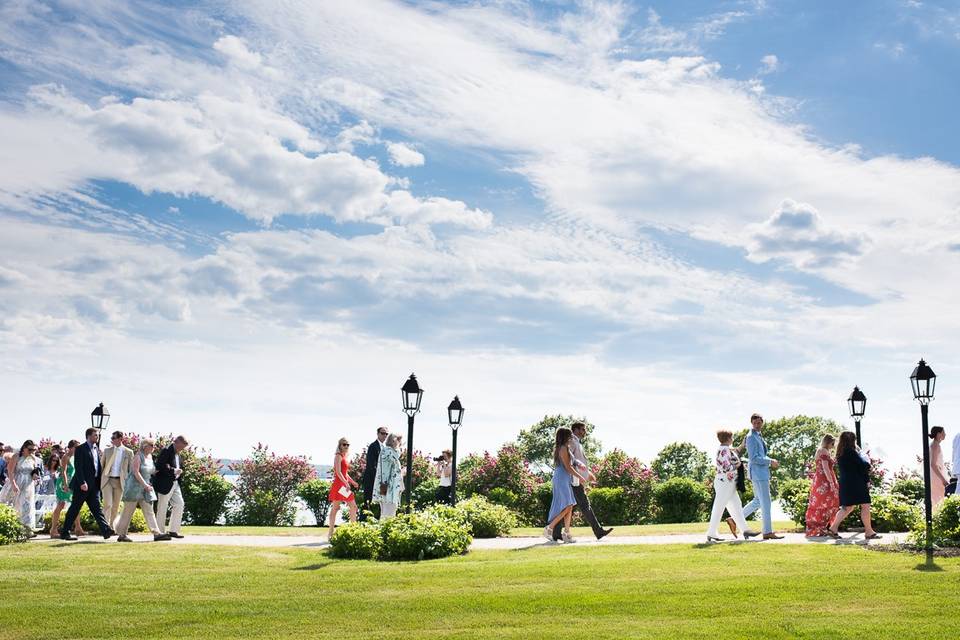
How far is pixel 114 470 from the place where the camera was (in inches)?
680

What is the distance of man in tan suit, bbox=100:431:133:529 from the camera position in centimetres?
1714

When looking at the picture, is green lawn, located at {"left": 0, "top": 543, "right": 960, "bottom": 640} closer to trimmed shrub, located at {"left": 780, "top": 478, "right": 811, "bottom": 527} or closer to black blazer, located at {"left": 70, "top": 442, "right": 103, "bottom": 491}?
black blazer, located at {"left": 70, "top": 442, "right": 103, "bottom": 491}

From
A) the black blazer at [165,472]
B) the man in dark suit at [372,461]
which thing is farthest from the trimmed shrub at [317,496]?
the black blazer at [165,472]

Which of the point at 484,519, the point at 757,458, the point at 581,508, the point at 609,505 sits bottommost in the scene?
the point at 609,505

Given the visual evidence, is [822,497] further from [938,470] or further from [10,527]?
[10,527]

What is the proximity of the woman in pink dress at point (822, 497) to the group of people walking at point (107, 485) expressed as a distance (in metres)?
11.6

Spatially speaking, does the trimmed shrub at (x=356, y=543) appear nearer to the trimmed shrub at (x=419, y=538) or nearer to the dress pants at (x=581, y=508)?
the trimmed shrub at (x=419, y=538)

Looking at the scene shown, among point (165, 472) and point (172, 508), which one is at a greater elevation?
point (165, 472)

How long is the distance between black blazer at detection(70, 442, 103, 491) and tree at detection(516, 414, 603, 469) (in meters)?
25.3

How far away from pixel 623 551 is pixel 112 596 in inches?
298

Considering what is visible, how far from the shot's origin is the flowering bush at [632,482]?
27797 millimetres

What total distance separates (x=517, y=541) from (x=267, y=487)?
468 inches

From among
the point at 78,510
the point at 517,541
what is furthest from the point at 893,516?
the point at 78,510

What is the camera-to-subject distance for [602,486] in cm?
2847
